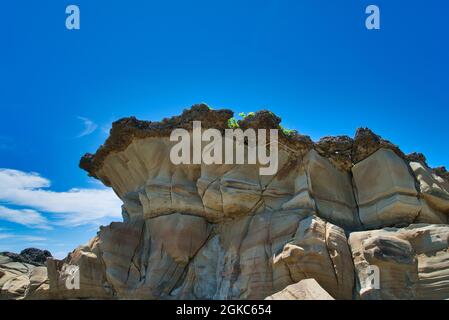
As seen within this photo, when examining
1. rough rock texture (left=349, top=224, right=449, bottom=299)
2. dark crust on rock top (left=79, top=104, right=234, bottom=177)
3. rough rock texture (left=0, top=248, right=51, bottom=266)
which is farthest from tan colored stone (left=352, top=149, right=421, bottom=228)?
rough rock texture (left=0, top=248, right=51, bottom=266)

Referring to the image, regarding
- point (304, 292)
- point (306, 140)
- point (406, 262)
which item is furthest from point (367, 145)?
point (304, 292)

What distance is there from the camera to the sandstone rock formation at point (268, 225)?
→ 10.5 m

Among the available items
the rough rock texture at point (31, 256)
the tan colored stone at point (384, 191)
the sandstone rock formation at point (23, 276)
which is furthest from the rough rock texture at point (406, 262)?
the rough rock texture at point (31, 256)

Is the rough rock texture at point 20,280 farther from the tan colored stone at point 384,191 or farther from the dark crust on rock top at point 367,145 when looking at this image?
the dark crust on rock top at point 367,145

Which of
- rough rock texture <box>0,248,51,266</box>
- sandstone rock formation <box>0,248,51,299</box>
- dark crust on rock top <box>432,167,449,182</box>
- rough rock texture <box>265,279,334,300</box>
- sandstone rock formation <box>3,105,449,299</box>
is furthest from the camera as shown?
rough rock texture <box>0,248,51,266</box>

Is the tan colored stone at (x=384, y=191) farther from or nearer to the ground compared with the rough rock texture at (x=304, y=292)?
farther from the ground

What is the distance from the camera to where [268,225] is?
38.7ft

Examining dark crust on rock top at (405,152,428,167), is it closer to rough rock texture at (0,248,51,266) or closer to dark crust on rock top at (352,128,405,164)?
dark crust on rock top at (352,128,405,164)

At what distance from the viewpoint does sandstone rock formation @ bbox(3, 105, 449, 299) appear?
10477 mm

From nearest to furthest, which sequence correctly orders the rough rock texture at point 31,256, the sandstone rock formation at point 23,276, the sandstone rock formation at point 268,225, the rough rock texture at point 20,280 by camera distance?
the sandstone rock formation at point 268,225 → the rough rock texture at point 20,280 → the sandstone rock formation at point 23,276 → the rough rock texture at point 31,256

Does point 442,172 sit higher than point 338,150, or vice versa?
point 338,150

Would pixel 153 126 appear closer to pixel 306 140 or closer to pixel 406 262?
pixel 306 140
